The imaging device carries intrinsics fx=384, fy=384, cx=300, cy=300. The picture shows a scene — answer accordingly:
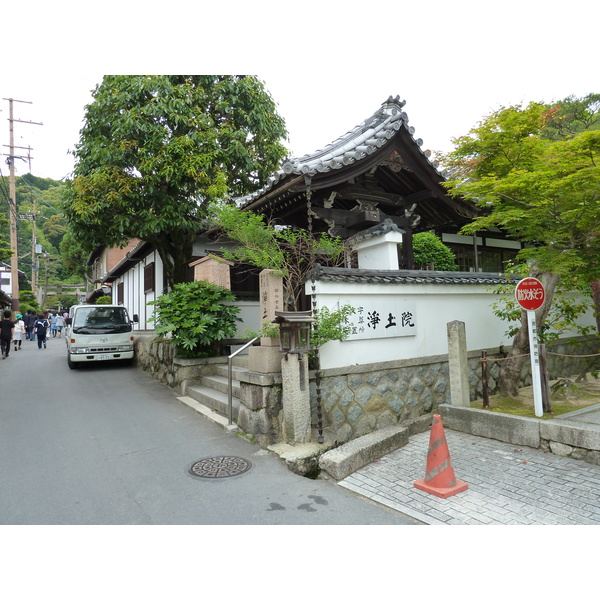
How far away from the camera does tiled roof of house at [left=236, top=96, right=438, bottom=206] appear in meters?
7.00

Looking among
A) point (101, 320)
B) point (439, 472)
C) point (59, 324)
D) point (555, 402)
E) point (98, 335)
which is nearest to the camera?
point (439, 472)

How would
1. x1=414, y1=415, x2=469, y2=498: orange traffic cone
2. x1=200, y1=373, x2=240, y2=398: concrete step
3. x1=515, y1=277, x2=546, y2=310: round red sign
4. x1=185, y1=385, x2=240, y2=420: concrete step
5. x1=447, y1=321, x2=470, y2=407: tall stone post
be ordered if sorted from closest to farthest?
x1=414, y1=415, x2=469, y2=498: orange traffic cone → x1=515, y1=277, x2=546, y2=310: round red sign → x1=447, y1=321, x2=470, y2=407: tall stone post → x1=185, y1=385, x2=240, y2=420: concrete step → x1=200, y1=373, x2=240, y2=398: concrete step

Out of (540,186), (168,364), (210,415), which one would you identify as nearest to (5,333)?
Result: (168,364)

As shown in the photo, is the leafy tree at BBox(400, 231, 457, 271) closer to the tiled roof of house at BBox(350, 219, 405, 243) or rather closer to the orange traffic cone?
the tiled roof of house at BBox(350, 219, 405, 243)

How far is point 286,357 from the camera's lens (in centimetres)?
566

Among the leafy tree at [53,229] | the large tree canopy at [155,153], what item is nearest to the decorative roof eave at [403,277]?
the large tree canopy at [155,153]

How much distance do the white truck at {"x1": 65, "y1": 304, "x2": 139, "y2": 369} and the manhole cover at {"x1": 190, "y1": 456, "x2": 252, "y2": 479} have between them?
8835 millimetres

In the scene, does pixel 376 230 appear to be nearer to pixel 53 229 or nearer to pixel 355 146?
pixel 355 146

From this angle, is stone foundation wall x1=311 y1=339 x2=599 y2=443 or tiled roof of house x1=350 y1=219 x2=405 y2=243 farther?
tiled roof of house x1=350 y1=219 x2=405 y2=243

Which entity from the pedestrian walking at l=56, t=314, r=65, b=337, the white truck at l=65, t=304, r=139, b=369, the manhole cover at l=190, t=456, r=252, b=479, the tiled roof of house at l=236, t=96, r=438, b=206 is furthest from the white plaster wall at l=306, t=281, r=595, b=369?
the pedestrian walking at l=56, t=314, r=65, b=337

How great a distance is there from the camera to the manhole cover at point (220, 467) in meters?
4.96

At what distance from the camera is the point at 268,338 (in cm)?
618

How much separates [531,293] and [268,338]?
166 inches

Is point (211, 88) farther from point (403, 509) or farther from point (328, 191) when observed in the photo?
point (403, 509)
